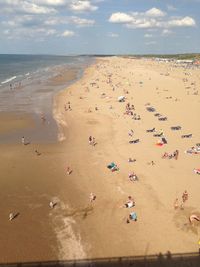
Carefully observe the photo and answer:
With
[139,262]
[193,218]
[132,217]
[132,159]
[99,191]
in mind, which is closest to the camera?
[139,262]

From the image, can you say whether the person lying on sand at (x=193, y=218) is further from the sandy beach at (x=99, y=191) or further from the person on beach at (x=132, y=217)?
the person on beach at (x=132, y=217)

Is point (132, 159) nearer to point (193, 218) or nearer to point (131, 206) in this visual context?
point (131, 206)

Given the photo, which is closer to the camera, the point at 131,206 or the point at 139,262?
the point at 139,262

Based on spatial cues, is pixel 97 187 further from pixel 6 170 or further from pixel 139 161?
pixel 6 170

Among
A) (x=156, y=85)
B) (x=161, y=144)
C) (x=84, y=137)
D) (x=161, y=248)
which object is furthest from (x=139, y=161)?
(x=156, y=85)

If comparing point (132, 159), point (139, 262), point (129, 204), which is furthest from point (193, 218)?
point (132, 159)

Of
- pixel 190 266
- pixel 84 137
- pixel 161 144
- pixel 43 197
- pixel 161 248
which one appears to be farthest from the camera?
pixel 84 137
